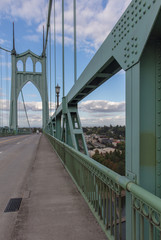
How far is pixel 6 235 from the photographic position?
2.29 meters

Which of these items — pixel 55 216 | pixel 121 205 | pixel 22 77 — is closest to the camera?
pixel 121 205

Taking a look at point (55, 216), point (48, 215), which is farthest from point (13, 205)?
point (55, 216)

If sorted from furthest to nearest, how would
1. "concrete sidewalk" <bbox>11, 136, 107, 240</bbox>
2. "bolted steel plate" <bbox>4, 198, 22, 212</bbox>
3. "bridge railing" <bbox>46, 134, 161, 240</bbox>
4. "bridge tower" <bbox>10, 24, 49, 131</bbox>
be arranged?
"bridge tower" <bbox>10, 24, 49, 131</bbox> → "bolted steel plate" <bbox>4, 198, 22, 212</bbox> → "concrete sidewalk" <bbox>11, 136, 107, 240</bbox> → "bridge railing" <bbox>46, 134, 161, 240</bbox>

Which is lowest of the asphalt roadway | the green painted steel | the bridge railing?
the asphalt roadway

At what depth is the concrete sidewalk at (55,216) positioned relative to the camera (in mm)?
2254

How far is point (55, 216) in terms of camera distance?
271 cm

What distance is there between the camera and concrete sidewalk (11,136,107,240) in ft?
7.39

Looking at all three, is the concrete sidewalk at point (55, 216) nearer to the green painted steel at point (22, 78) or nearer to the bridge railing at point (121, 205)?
the bridge railing at point (121, 205)

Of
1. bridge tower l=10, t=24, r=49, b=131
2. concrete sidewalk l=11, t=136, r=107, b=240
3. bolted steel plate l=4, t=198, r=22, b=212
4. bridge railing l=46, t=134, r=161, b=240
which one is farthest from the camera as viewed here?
bridge tower l=10, t=24, r=49, b=131

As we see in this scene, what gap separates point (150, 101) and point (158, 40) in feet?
1.94

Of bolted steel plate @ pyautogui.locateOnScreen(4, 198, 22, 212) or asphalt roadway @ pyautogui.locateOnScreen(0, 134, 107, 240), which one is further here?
bolted steel plate @ pyautogui.locateOnScreen(4, 198, 22, 212)

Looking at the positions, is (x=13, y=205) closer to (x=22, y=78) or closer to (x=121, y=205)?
(x=121, y=205)

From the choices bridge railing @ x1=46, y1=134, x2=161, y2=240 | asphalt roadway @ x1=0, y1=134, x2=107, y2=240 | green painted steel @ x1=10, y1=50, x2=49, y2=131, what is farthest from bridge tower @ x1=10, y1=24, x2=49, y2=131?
bridge railing @ x1=46, y1=134, x2=161, y2=240

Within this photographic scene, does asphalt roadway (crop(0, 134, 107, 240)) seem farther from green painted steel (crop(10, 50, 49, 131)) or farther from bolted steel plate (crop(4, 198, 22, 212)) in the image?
green painted steel (crop(10, 50, 49, 131))
